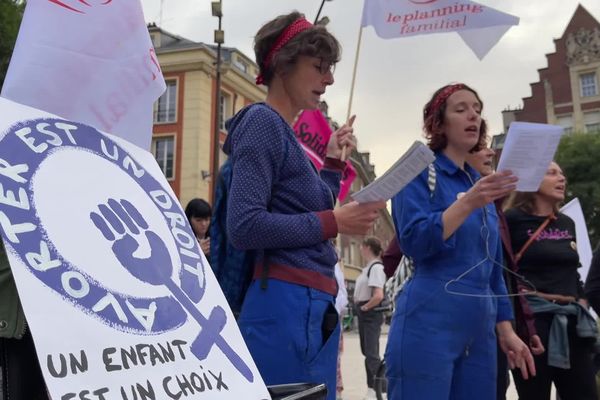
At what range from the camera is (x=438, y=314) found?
2160 mm

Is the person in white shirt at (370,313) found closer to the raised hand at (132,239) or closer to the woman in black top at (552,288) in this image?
the woman in black top at (552,288)

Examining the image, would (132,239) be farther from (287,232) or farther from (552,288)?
(552,288)

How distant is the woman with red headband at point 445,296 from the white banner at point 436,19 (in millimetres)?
708

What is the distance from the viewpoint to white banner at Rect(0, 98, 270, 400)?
3.31 ft

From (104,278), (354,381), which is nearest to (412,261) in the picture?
(104,278)

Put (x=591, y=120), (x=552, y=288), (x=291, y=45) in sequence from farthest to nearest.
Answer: (x=591, y=120), (x=552, y=288), (x=291, y=45)

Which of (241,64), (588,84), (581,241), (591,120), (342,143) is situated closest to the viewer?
(342,143)

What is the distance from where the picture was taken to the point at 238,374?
1.18 meters

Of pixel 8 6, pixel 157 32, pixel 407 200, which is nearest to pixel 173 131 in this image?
pixel 157 32

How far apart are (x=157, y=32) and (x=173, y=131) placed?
6.32 meters

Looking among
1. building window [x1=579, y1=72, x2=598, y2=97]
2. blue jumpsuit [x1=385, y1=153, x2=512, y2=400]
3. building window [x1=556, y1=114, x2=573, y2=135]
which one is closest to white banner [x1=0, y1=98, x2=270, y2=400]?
blue jumpsuit [x1=385, y1=153, x2=512, y2=400]

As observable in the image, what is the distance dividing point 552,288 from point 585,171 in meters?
32.1

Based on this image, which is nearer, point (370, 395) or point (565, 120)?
Result: point (370, 395)

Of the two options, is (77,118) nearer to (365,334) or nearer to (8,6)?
(365,334)
